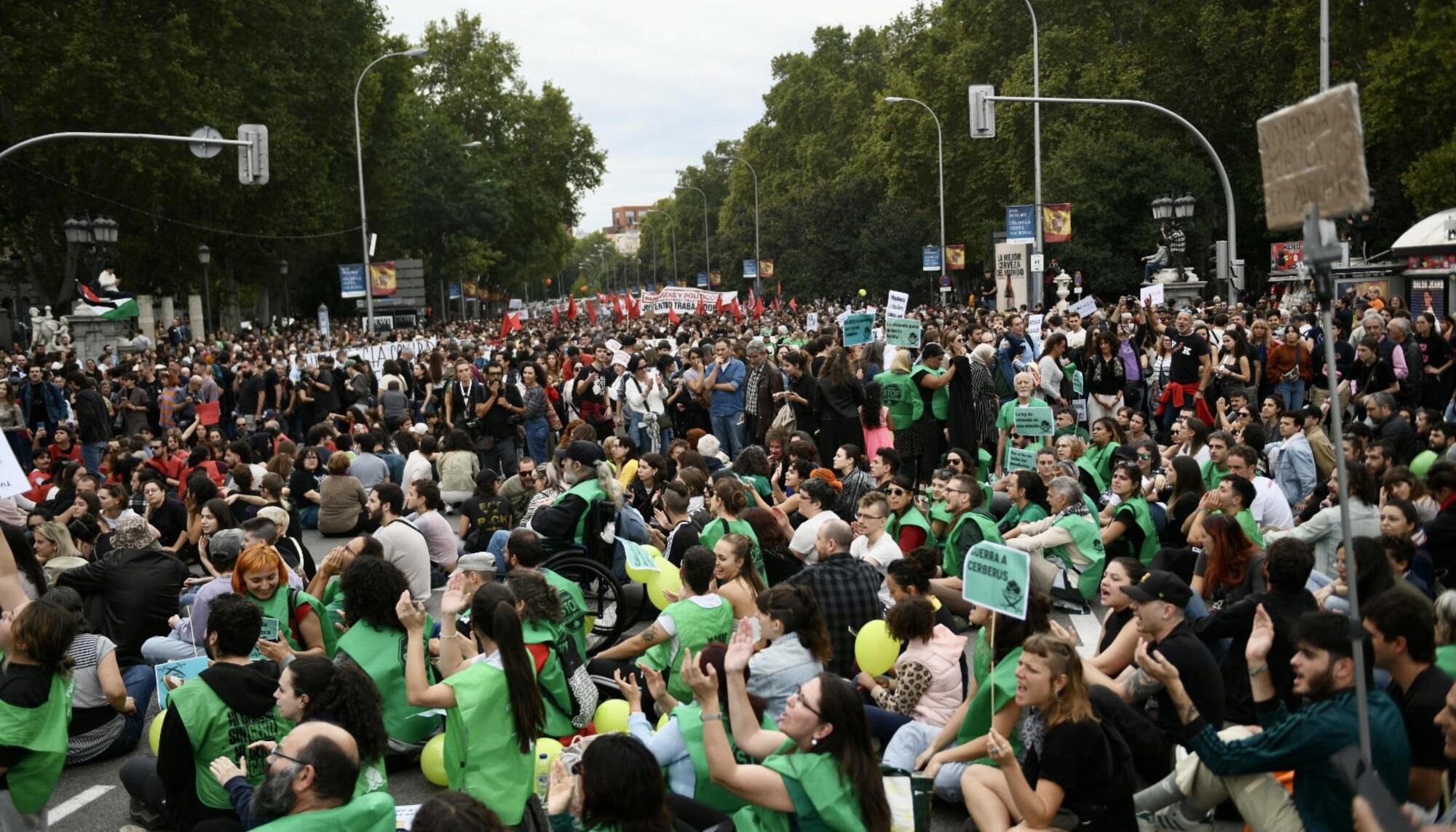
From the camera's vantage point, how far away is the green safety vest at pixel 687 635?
700 centimetres

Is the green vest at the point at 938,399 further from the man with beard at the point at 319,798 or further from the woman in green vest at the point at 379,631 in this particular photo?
the man with beard at the point at 319,798

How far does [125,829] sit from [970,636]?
17.5ft

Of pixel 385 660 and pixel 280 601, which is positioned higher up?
pixel 280 601

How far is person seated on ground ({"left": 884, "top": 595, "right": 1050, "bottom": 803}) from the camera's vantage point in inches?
231

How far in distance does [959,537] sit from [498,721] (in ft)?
15.1

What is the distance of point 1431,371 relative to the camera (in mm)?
14875

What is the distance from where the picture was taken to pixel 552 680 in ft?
22.3

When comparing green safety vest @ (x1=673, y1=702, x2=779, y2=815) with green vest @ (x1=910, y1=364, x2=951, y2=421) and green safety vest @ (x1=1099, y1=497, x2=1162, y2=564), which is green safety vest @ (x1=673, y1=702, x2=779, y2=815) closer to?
green safety vest @ (x1=1099, y1=497, x2=1162, y2=564)

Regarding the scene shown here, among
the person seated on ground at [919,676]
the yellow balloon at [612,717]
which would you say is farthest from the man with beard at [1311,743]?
the yellow balloon at [612,717]

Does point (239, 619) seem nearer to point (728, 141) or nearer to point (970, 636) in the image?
point (970, 636)

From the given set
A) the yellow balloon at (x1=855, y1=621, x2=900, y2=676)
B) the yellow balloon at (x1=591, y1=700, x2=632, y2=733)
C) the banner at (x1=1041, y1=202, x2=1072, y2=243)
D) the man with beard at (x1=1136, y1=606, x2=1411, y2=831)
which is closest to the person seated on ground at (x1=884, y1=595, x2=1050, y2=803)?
the man with beard at (x1=1136, y1=606, x2=1411, y2=831)

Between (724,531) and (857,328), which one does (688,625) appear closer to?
(724,531)

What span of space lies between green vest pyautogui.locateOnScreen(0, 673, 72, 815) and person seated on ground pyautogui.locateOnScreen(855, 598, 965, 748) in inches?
142

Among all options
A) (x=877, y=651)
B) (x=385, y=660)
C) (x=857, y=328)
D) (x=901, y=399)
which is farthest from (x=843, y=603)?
(x=857, y=328)
